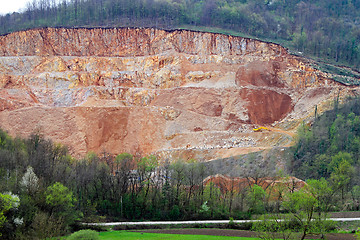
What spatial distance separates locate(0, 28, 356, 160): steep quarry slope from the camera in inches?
2603

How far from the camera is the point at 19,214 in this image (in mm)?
27250

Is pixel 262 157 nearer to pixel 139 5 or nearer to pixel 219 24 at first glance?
pixel 219 24

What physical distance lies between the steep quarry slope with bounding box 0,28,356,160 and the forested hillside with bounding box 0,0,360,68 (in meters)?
7.47

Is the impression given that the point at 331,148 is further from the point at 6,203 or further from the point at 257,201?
the point at 6,203

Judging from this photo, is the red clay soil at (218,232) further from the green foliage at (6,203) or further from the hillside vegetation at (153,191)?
the green foliage at (6,203)

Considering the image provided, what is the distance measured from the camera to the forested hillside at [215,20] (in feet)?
302

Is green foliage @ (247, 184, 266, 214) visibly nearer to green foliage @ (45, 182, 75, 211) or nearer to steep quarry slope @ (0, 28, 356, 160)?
green foliage @ (45, 182, 75, 211)

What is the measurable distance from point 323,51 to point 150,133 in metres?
47.9

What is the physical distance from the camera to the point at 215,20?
332 ft

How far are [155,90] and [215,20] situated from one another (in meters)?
33.8

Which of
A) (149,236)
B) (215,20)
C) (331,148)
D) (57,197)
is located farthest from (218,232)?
(215,20)

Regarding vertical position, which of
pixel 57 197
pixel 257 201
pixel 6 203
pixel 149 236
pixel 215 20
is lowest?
pixel 257 201

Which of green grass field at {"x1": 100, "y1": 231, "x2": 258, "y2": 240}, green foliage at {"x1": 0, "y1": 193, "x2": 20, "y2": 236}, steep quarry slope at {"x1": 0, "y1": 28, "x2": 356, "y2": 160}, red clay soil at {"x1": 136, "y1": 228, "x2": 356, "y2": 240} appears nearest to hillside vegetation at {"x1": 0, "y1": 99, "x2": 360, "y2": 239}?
green foliage at {"x1": 0, "y1": 193, "x2": 20, "y2": 236}

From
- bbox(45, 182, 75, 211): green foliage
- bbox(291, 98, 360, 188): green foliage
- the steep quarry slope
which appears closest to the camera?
bbox(45, 182, 75, 211): green foliage
